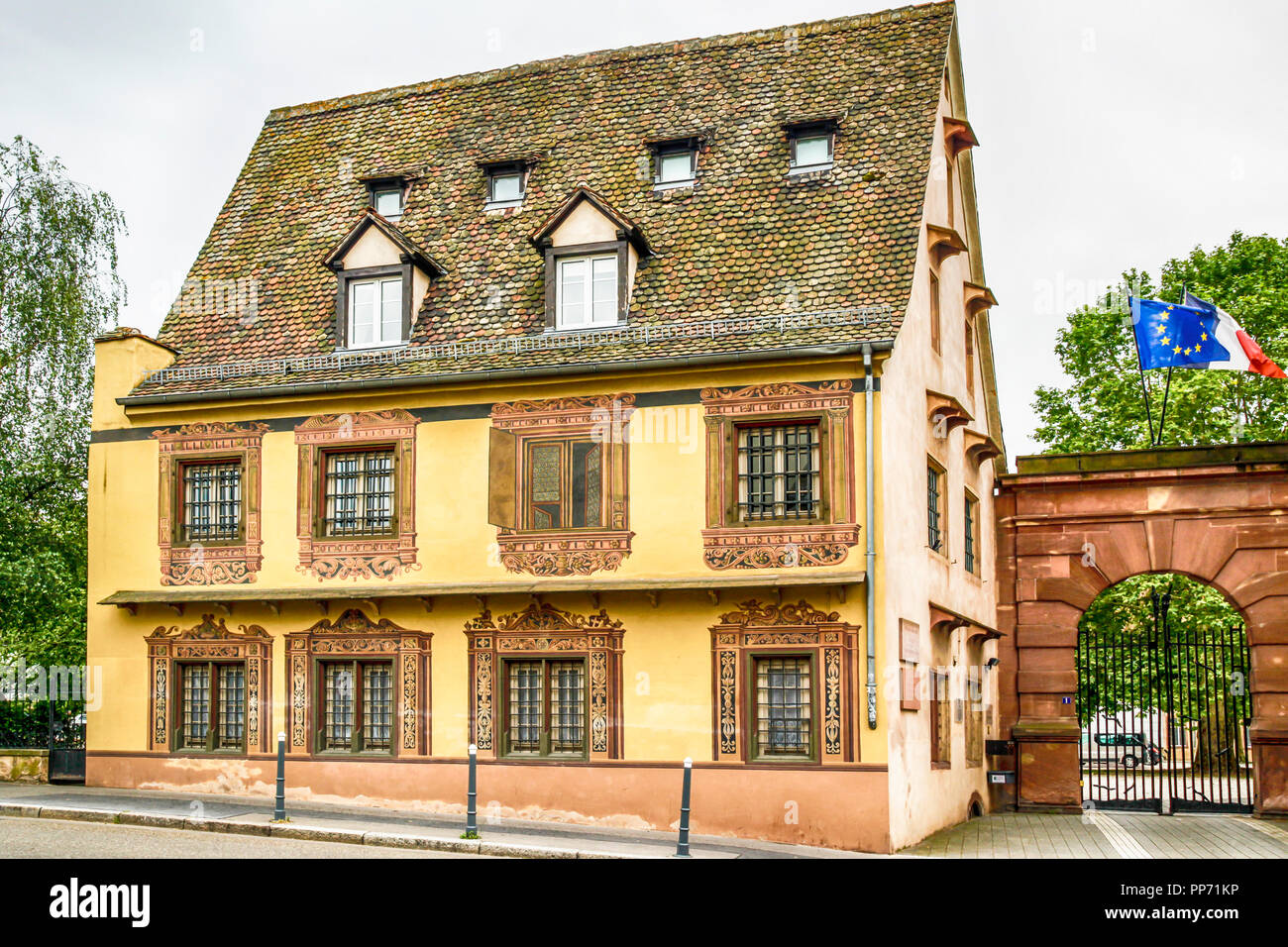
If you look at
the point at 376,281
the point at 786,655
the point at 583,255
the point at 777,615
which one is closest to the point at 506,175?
the point at 376,281

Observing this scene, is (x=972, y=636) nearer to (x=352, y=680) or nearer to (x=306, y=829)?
(x=352, y=680)

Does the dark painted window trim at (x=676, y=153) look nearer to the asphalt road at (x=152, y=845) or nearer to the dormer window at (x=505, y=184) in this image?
the dormer window at (x=505, y=184)

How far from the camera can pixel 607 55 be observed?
25406 millimetres

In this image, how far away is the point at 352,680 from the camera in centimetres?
2078

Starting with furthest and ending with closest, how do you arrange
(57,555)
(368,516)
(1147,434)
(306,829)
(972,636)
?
(1147,434) → (57,555) → (972,636) → (368,516) → (306,829)

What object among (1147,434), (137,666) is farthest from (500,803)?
(1147,434)

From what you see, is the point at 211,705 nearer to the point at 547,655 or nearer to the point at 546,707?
the point at 546,707

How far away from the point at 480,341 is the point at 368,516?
296 centimetres

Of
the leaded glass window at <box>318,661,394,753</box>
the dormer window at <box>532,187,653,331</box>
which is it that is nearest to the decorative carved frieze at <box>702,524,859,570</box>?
the dormer window at <box>532,187,653,331</box>

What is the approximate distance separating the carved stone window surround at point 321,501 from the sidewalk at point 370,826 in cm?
334

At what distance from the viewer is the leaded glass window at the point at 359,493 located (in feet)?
68.6

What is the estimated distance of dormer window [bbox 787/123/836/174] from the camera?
71.2 ft

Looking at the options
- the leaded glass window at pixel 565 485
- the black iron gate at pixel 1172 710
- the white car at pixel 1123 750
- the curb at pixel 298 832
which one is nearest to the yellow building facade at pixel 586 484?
the leaded glass window at pixel 565 485

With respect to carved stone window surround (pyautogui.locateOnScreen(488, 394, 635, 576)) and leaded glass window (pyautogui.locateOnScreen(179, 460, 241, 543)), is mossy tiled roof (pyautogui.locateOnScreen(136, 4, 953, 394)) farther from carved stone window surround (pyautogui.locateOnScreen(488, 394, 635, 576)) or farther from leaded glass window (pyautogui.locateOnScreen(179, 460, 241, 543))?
leaded glass window (pyautogui.locateOnScreen(179, 460, 241, 543))
